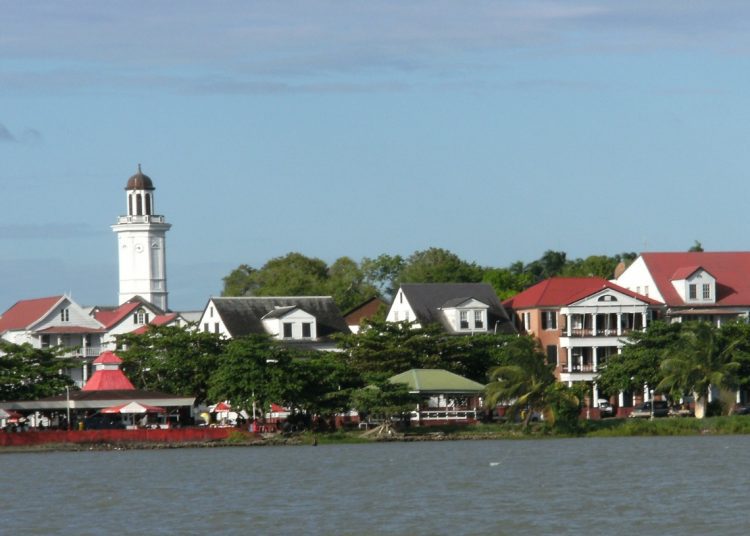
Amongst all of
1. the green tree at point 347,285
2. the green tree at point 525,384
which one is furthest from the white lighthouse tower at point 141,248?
the green tree at point 525,384

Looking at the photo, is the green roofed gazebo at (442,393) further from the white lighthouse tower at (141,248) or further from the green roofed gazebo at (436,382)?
the white lighthouse tower at (141,248)

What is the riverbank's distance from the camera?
82875 millimetres

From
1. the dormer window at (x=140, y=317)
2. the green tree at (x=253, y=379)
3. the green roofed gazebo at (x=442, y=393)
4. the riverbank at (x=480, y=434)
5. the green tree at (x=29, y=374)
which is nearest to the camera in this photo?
the riverbank at (x=480, y=434)

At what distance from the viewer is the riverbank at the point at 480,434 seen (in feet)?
272

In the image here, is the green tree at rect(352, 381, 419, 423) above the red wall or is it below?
above

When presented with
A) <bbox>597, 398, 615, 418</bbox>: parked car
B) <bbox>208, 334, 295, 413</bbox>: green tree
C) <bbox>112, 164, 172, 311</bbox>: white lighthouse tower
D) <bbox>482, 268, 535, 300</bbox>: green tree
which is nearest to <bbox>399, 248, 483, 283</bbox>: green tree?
<bbox>482, 268, 535, 300</bbox>: green tree

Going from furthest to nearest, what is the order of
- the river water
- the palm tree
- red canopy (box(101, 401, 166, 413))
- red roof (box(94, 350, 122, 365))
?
red roof (box(94, 350, 122, 365)), the palm tree, red canopy (box(101, 401, 166, 413)), the river water

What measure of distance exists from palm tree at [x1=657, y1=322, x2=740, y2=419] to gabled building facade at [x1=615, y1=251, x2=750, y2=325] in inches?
614

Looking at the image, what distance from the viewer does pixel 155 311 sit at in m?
126

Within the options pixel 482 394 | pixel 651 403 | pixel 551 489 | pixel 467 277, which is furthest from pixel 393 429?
pixel 467 277

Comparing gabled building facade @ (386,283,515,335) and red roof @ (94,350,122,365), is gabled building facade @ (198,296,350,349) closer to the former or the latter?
gabled building facade @ (386,283,515,335)

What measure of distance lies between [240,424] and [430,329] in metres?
13.6

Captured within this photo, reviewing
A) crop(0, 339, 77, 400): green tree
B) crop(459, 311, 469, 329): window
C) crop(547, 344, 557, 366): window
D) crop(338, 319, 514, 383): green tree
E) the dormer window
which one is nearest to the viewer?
crop(0, 339, 77, 400): green tree

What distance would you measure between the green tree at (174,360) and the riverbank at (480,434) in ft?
26.1
